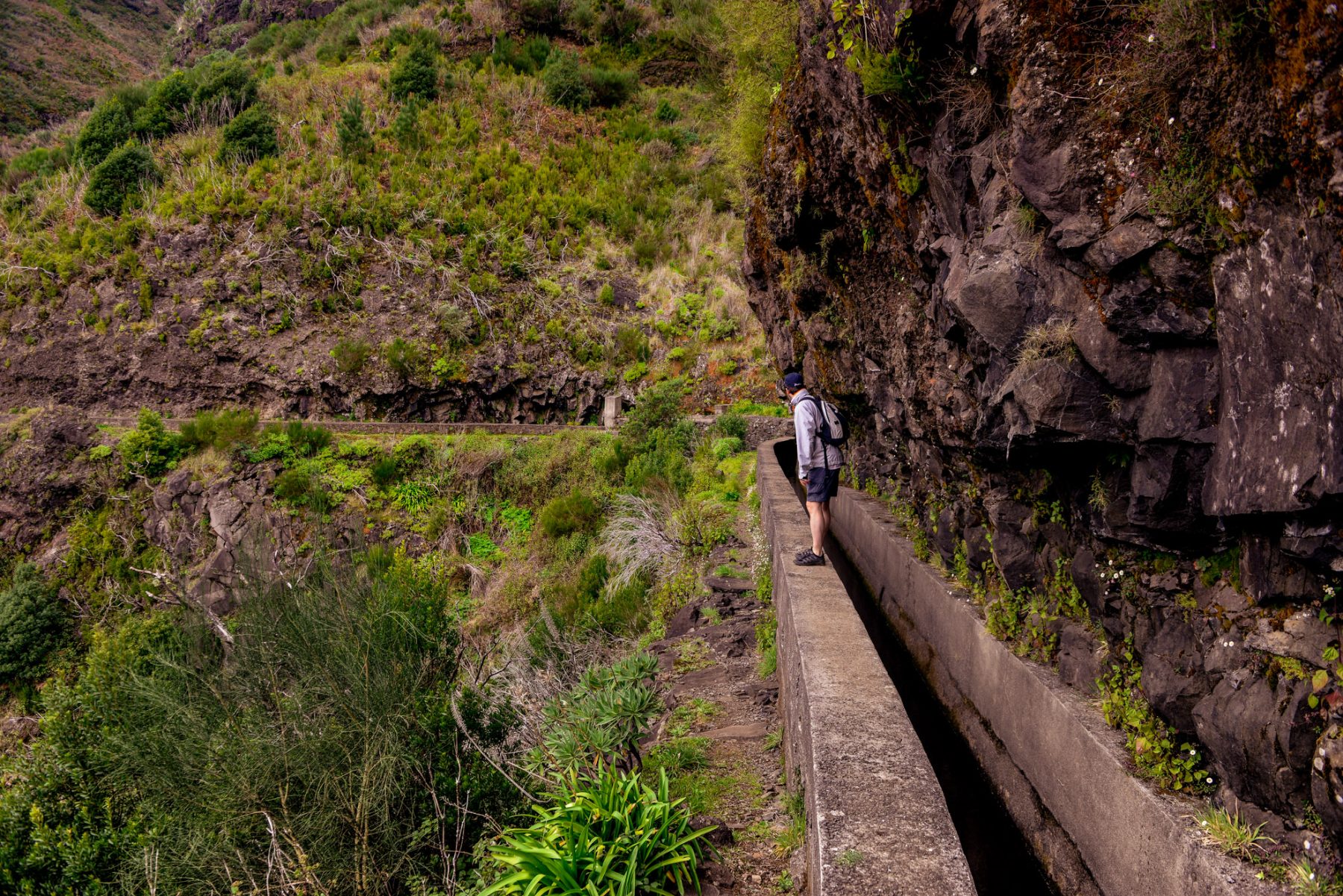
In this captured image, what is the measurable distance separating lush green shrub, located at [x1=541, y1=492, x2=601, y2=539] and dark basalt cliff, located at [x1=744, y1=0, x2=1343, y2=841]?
38.2ft

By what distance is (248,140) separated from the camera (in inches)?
1125

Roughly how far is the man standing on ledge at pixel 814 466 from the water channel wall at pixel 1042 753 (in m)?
0.28

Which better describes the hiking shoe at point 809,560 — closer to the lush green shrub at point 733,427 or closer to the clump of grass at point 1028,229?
the clump of grass at point 1028,229

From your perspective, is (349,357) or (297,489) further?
(349,357)

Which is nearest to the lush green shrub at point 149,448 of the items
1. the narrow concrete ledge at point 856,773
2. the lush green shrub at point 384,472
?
the lush green shrub at point 384,472

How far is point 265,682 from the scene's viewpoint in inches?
190

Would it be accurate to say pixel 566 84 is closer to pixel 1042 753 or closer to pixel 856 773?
pixel 1042 753

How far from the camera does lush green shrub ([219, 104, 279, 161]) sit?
28.6 metres

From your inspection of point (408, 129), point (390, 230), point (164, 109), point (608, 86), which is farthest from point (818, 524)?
point (164, 109)

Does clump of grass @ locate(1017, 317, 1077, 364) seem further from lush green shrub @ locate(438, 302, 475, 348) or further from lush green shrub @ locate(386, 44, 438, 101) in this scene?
lush green shrub @ locate(386, 44, 438, 101)

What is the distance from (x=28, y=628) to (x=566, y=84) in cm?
2988

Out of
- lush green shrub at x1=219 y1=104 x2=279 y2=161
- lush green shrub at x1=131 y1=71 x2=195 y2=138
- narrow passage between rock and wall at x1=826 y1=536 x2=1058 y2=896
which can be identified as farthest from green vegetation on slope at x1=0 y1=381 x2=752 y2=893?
lush green shrub at x1=131 y1=71 x2=195 y2=138

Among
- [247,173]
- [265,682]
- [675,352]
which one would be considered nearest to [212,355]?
[247,173]

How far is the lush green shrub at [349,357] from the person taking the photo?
22906 mm
